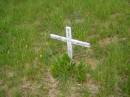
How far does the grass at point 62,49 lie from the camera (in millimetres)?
5109

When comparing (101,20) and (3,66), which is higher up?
(101,20)

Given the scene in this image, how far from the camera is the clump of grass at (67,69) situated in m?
5.20

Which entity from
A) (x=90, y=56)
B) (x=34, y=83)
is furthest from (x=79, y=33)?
(x=34, y=83)

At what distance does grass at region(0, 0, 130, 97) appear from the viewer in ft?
16.8

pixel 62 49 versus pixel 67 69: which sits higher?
pixel 62 49

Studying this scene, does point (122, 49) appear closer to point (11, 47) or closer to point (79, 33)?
point (79, 33)

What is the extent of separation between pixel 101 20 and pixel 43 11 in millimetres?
1538

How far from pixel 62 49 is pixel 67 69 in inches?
37.6

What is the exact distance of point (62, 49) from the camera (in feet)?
20.1

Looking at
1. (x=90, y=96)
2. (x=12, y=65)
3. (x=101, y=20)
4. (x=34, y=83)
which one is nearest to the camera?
(x=90, y=96)

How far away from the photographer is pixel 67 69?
5.24 meters

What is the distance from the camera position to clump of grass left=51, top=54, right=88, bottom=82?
5.20m

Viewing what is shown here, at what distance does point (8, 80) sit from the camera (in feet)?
17.8

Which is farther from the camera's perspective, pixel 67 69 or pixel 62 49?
pixel 62 49
